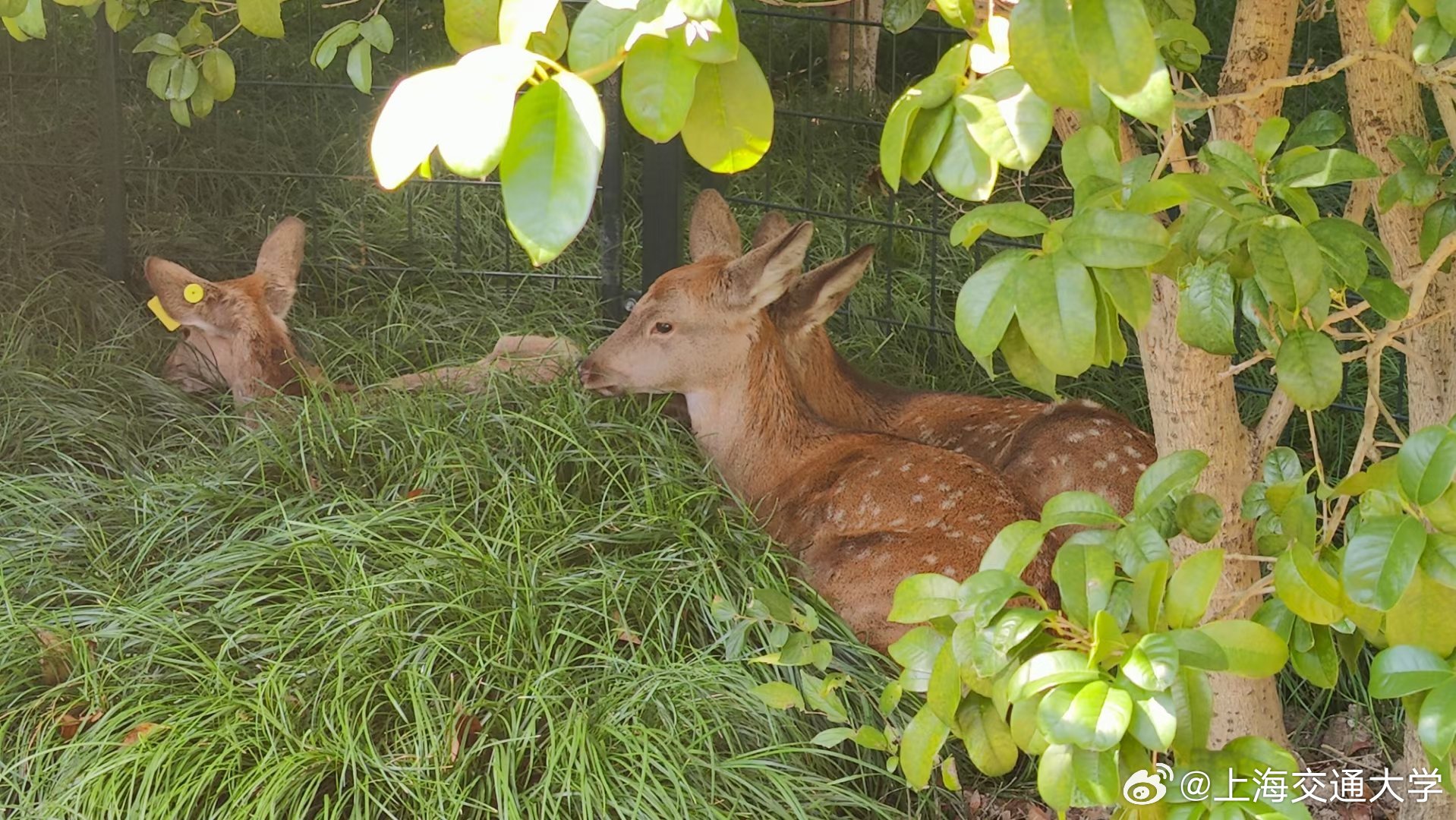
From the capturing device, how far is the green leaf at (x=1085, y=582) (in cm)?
162

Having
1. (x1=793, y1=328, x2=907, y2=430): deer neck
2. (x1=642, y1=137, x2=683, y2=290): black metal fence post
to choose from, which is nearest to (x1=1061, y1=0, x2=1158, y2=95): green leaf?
(x1=793, y1=328, x2=907, y2=430): deer neck

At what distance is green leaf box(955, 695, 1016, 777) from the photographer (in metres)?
1.92

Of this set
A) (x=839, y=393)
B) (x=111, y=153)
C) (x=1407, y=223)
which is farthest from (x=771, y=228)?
(x=111, y=153)

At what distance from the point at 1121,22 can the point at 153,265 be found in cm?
378

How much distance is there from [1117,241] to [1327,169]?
1.40 feet

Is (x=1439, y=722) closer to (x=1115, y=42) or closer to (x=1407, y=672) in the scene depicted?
(x=1407, y=672)

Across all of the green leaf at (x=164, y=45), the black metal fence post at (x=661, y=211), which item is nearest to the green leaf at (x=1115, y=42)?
the green leaf at (x=164, y=45)

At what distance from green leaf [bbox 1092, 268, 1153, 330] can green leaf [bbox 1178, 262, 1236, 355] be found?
0.22 metres

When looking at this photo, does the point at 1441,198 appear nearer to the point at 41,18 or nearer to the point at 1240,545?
the point at 1240,545

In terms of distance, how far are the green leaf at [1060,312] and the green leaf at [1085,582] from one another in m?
0.31

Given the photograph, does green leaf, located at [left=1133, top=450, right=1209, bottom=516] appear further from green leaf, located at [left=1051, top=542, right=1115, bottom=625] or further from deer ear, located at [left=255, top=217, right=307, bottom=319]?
deer ear, located at [left=255, top=217, right=307, bottom=319]

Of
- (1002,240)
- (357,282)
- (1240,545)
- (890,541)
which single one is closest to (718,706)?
(890,541)

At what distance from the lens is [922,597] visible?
183 cm

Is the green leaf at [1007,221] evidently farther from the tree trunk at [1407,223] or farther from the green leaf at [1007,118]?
the tree trunk at [1407,223]
